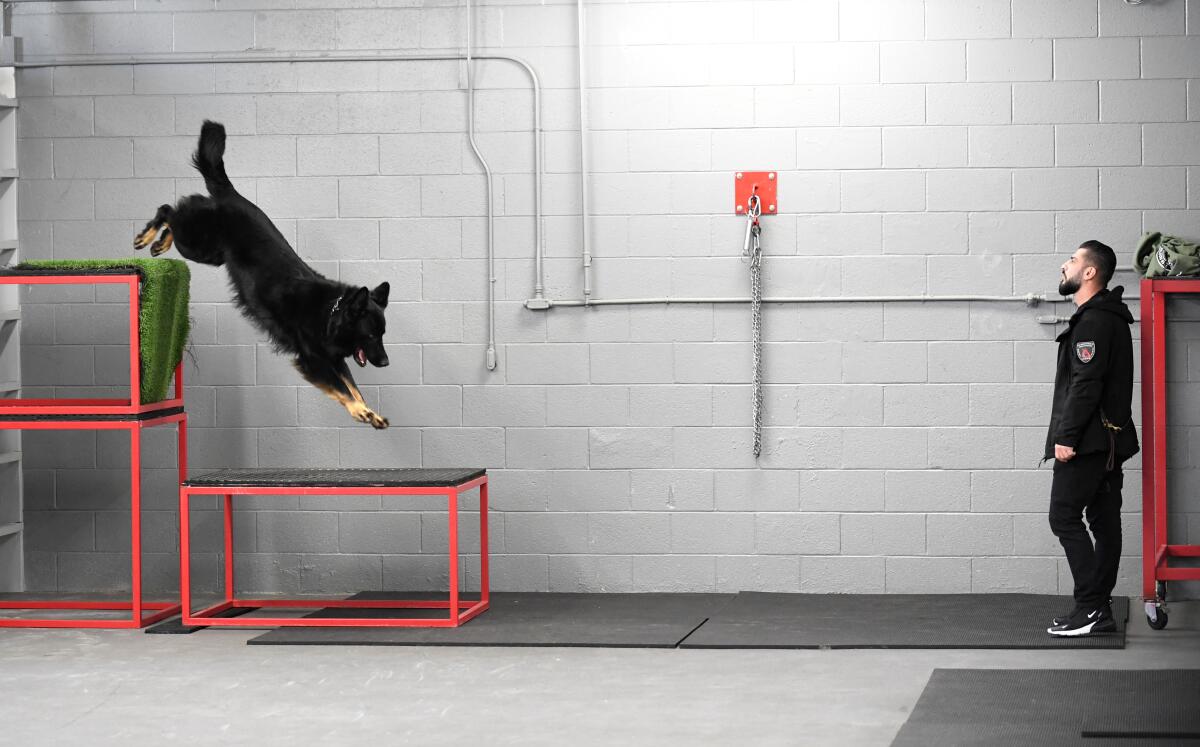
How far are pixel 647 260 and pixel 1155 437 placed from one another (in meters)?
2.20

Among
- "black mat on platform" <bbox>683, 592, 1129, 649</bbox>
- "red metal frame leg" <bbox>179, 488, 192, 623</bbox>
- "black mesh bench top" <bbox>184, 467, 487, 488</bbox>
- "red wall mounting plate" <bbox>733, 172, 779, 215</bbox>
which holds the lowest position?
"black mat on platform" <bbox>683, 592, 1129, 649</bbox>

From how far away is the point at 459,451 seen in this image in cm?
637

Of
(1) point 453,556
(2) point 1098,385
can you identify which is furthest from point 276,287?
(2) point 1098,385

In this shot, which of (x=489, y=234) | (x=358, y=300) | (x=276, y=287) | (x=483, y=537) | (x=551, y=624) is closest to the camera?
(x=358, y=300)

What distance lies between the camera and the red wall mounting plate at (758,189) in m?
6.18

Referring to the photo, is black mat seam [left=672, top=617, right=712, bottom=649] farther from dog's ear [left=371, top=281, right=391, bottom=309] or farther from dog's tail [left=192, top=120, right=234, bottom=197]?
dog's tail [left=192, top=120, right=234, bottom=197]

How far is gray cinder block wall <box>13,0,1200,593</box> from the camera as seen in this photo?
6.08 metres

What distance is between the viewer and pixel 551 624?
18.2 ft

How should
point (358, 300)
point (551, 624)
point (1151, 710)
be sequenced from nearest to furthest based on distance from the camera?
point (1151, 710) → point (358, 300) → point (551, 624)

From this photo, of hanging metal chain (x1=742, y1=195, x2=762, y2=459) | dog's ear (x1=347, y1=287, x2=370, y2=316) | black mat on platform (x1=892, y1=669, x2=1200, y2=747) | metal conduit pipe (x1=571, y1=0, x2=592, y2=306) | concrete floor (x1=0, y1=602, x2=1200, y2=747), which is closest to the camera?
black mat on platform (x1=892, y1=669, x2=1200, y2=747)

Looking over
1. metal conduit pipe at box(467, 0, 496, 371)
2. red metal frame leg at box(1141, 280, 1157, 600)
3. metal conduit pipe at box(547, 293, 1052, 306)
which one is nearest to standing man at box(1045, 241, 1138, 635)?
red metal frame leg at box(1141, 280, 1157, 600)

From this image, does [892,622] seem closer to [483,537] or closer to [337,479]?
[483,537]

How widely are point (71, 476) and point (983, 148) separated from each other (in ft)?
14.2

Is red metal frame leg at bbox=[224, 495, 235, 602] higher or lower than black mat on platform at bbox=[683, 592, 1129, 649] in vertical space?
higher
